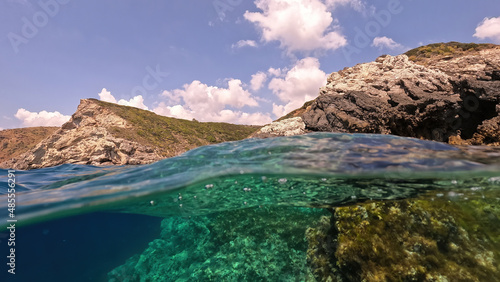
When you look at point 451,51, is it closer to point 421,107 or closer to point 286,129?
point 421,107

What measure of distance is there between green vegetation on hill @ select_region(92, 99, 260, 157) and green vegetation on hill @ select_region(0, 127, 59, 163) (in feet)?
92.8

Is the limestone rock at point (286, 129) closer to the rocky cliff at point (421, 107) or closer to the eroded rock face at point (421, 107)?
the rocky cliff at point (421, 107)

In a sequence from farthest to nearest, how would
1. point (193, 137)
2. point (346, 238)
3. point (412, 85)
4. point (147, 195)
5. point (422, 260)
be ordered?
point (193, 137) → point (412, 85) → point (147, 195) → point (346, 238) → point (422, 260)

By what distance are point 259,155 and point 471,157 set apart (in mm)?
5930

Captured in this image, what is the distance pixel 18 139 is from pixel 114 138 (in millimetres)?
57721

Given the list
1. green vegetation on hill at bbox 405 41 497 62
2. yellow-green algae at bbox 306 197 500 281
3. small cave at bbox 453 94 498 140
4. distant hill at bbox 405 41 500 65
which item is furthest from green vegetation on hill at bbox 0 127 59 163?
green vegetation on hill at bbox 405 41 497 62

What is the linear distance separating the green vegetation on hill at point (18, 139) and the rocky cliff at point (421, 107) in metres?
70.0

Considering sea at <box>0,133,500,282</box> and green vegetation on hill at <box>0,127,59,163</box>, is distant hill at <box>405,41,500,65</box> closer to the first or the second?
sea at <box>0,133,500,282</box>

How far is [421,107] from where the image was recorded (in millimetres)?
14195

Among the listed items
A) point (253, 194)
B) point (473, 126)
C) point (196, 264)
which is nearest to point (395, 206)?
point (253, 194)

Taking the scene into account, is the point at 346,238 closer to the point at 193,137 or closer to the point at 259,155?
the point at 259,155

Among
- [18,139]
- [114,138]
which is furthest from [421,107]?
[18,139]

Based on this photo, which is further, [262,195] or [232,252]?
[262,195]

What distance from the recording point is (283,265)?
23.2ft
